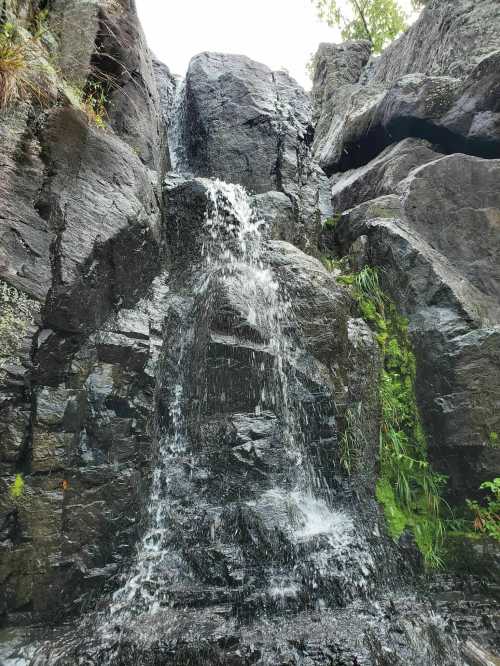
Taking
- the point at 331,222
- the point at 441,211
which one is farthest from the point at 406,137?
the point at 441,211

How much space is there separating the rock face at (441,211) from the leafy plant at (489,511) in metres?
→ 0.14

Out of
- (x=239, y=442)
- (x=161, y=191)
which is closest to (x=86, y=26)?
(x=161, y=191)

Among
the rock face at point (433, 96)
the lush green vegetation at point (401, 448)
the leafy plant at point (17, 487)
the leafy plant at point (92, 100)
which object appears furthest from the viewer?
the rock face at point (433, 96)

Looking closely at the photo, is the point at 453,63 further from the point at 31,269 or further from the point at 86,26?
the point at 31,269

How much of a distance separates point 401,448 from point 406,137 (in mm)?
6107

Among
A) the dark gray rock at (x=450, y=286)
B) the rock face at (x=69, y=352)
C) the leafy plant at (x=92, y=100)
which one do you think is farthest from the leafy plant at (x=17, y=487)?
the dark gray rock at (x=450, y=286)

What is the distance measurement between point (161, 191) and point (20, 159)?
8.42ft

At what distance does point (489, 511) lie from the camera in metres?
4.54

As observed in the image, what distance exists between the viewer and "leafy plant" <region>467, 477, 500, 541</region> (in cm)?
444

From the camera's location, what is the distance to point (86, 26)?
589 cm

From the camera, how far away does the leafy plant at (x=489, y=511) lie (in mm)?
4438

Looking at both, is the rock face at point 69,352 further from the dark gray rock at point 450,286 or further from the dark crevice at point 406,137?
the dark crevice at point 406,137

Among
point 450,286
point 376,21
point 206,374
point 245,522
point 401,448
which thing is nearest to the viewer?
point 245,522

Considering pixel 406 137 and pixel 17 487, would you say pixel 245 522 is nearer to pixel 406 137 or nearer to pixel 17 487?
pixel 17 487
